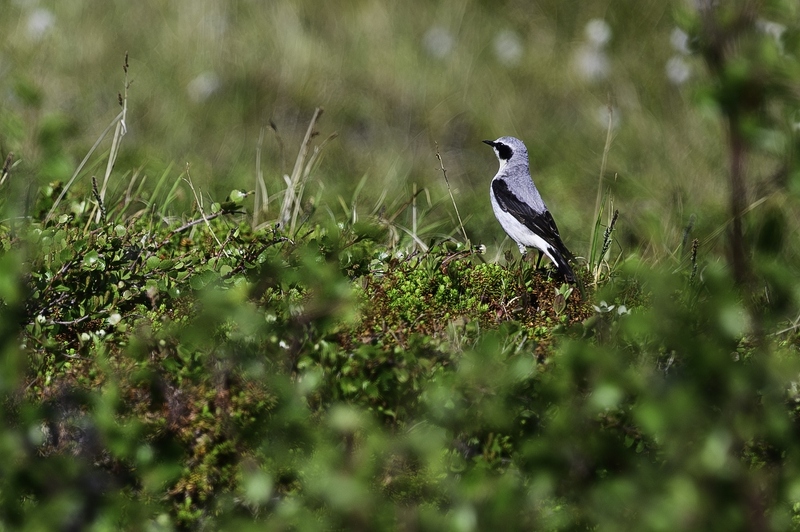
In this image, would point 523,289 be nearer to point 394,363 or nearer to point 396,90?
point 394,363

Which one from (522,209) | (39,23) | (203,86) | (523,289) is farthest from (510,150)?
(39,23)

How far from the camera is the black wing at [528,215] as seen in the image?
5.52m

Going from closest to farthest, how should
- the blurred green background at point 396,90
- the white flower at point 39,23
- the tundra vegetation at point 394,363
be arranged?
the tundra vegetation at point 394,363 < the blurred green background at point 396,90 < the white flower at point 39,23

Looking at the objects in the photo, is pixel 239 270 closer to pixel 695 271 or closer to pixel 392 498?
pixel 392 498

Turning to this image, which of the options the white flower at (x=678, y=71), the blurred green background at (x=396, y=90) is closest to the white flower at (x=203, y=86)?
the blurred green background at (x=396, y=90)

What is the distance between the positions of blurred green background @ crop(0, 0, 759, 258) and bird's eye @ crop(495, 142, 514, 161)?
0.52m

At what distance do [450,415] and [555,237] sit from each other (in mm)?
2591

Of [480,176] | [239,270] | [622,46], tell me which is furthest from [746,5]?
[622,46]

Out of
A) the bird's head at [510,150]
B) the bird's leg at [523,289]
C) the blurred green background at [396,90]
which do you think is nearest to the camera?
the bird's leg at [523,289]

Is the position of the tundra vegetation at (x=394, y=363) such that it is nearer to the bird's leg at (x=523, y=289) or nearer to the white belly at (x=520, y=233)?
the bird's leg at (x=523, y=289)

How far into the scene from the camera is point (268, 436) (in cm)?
317

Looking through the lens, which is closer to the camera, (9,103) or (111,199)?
(111,199)

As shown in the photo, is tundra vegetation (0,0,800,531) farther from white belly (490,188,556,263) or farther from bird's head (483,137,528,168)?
bird's head (483,137,528,168)

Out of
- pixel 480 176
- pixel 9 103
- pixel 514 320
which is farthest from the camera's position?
pixel 480 176
